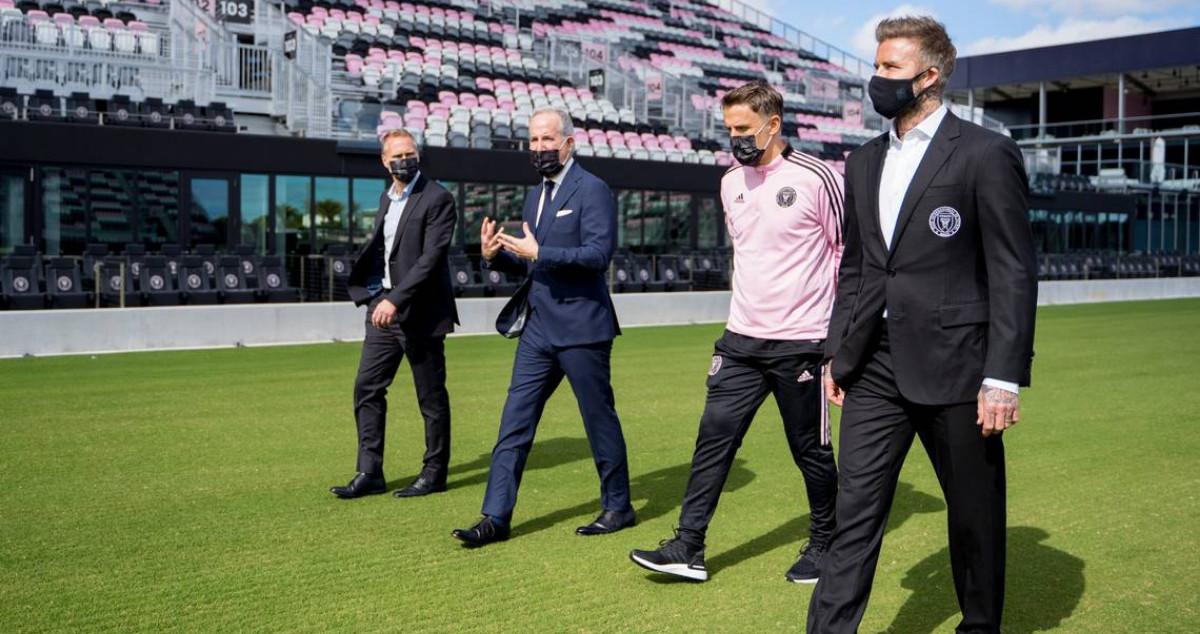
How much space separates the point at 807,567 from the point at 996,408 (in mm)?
1625

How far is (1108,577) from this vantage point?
4547 millimetres

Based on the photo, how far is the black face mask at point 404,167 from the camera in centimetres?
602

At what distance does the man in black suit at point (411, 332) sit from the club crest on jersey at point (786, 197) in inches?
84.0

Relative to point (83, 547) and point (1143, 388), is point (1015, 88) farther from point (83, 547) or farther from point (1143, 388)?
point (83, 547)

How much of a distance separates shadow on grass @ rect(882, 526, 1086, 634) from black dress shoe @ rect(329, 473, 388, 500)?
284 cm

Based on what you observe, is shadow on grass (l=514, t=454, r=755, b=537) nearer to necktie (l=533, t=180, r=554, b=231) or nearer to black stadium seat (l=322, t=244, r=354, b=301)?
necktie (l=533, t=180, r=554, b=231)

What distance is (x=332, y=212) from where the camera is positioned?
74.6ft

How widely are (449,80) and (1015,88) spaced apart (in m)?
43.1

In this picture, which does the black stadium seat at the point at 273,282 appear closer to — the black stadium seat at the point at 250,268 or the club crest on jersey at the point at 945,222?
the black stadium seat at the point at 250,268

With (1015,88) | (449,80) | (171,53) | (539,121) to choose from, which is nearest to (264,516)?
(539,121)

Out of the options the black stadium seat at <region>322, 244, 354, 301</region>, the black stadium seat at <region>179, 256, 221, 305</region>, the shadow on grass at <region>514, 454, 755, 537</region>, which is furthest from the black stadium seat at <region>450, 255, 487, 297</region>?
the shadow on grass at <region>514, 454, 755, 537</region>

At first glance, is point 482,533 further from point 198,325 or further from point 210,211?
point 210,211

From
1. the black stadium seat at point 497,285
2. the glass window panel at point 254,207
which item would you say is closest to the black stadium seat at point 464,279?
the black stadium seat at point 497,285

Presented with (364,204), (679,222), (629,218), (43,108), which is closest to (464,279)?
(364,204)
